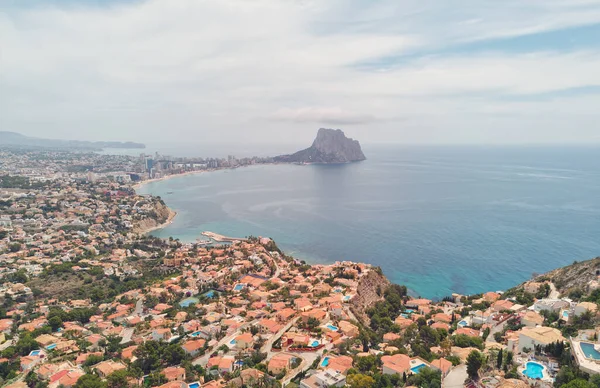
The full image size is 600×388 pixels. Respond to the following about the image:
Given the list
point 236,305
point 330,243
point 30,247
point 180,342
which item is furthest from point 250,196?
point 180,342

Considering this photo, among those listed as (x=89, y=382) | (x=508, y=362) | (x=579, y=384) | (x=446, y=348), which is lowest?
(x=89, y=382)

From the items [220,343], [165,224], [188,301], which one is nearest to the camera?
[220,343]

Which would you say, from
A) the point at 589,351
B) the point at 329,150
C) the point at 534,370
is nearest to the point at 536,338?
the point at 589,351

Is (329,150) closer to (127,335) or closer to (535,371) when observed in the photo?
(127,335)

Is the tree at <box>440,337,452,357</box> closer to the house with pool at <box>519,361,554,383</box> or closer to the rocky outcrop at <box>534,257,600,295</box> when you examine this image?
the house with pool at <box>519,361,554,383</box>

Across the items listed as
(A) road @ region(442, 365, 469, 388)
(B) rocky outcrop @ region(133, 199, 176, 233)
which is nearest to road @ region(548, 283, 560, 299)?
(A) road @ region(442, 365, 469, 388)

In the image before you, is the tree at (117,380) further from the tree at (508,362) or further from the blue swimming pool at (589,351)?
the blue swimming pool at (589,351)
